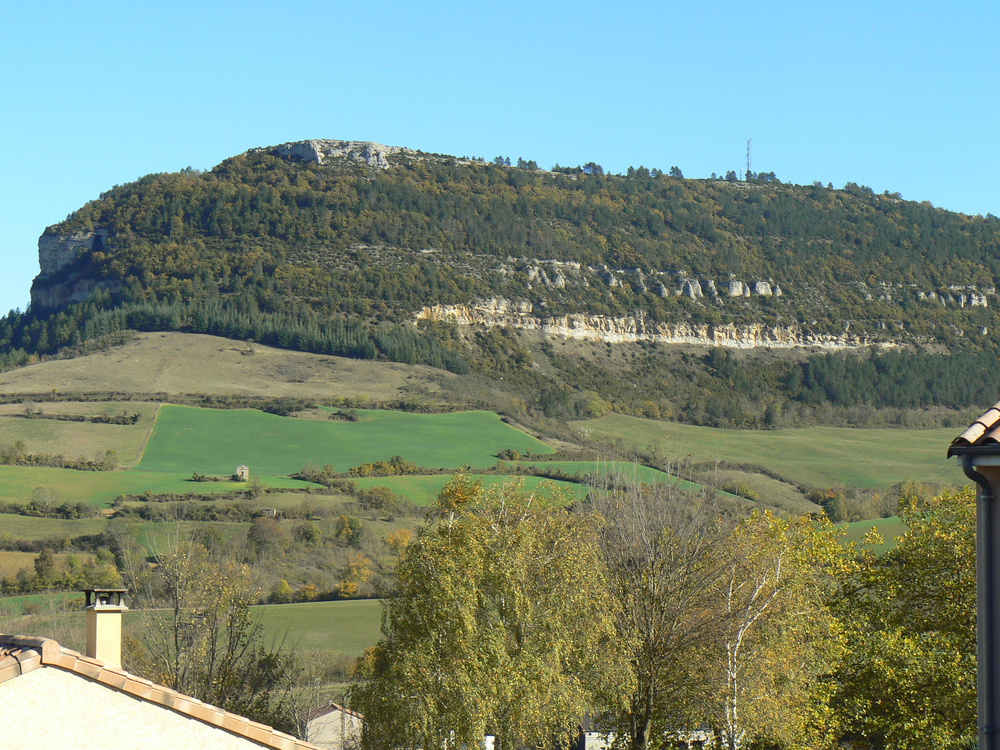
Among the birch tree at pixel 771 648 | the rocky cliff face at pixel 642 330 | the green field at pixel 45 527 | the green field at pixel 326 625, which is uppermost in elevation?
the rocky cliff face at pixel 642 330

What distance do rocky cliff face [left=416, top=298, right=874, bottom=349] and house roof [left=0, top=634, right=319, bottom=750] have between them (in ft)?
548

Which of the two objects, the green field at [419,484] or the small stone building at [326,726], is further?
the green field at [419,484]

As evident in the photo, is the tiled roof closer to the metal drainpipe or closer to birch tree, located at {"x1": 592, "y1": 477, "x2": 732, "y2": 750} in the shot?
the metal drainpipe

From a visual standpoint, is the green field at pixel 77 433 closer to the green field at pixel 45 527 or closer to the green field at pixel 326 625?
the green field at pixel 45 527

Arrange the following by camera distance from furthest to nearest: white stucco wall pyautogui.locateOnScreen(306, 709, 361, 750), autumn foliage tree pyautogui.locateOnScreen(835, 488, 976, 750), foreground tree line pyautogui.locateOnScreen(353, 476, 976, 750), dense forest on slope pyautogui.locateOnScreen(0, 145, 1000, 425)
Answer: dense forest on slope pyautogui.locateOnScreen(0, 145, 1000, 425), white stucco wall pyautogui.locateOnScreen(306, 709, 361, 750), foreground tree line pyautogui.locateOnScreen(353, 476, 976, 750), autumn foliage tree pyautogui.locateOnScreen(835, 488, 976, 750)

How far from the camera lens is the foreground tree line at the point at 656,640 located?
25.1 meters

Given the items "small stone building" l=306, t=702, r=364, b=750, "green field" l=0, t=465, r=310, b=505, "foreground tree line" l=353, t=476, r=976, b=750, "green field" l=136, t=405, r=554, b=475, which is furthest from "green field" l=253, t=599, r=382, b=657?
"green field" l=136, t=405, r=554, b=475

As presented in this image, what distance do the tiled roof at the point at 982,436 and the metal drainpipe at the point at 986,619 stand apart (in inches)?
3.7

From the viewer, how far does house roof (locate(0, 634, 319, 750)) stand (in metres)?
12.8

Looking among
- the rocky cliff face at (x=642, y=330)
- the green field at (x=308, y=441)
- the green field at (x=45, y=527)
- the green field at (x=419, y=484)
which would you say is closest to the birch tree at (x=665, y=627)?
the green field at (x=45, y=527)

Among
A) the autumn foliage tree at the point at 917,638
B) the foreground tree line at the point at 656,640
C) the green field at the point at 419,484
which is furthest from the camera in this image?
the green field at the point at 419,484

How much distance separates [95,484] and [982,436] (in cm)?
9352

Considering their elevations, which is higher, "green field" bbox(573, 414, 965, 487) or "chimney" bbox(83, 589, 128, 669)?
"chimney" bbox(83, 589, 128, 669)

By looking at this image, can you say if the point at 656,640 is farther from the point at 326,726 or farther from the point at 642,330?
the point at 642,330
